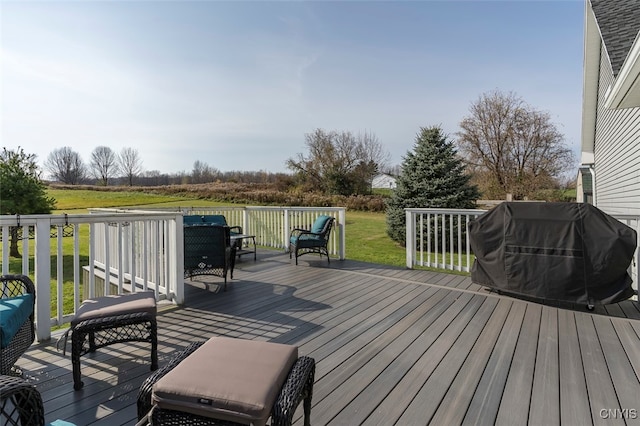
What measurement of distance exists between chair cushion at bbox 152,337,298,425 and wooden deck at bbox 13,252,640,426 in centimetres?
61

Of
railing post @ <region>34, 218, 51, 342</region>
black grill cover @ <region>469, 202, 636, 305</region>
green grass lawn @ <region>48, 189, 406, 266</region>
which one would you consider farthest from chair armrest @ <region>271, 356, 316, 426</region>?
green grass lawn @ <region>48, 189, 406, 266</region>

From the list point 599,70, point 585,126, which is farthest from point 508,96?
point 599,70

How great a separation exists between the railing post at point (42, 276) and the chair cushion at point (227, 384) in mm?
2113

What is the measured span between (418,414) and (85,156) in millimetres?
42923

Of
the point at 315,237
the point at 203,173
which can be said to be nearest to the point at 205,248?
the point at 315,237

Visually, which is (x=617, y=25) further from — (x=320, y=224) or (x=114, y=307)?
(x=114, y=307)

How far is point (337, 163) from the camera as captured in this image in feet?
83.6

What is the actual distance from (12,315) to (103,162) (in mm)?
40435

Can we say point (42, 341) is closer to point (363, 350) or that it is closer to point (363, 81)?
point (363, 350)

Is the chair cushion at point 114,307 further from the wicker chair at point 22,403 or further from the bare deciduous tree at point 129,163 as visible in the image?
the bare deciduous tree at point 129,163

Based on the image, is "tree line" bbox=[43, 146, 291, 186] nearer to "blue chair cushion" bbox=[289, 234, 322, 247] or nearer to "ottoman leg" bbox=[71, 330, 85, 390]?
"blue chair cushion" bbox=[289, 234, 322, 247]

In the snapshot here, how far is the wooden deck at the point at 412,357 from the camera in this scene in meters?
1.87

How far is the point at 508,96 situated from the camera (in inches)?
842

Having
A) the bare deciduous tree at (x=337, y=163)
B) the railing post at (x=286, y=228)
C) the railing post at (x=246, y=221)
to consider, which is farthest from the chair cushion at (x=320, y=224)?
the bare deciduous tree at (x=337, y=163)
